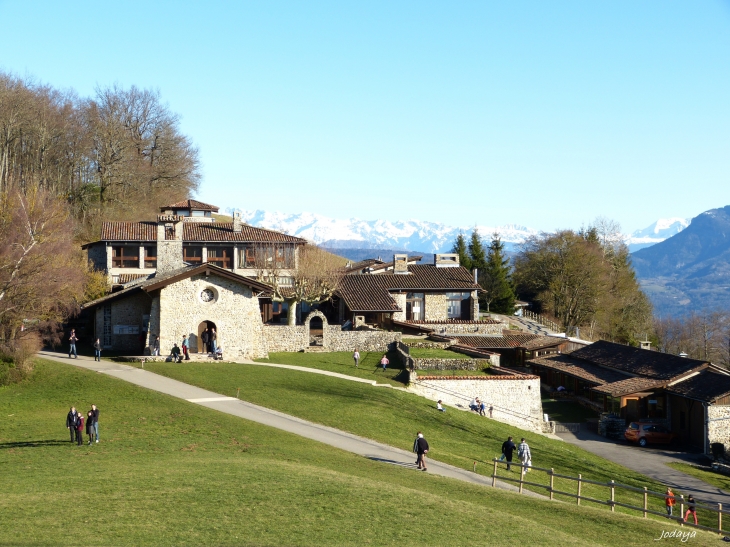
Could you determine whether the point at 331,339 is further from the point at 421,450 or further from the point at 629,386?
the point at 421,450

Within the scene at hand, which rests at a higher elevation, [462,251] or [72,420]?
[462,251]

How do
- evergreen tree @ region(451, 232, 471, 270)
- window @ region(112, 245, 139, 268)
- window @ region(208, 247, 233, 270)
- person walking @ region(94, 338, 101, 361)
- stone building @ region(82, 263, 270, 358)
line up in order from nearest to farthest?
person walking @ region(94, 338, 101, 361)
stone building @ region(82, 263, 270, 358)
window @ region(112, 245, 139, 268)
window @ region(208, 247, 233, 270)
evergreen tree @ region(451, 232, 471, 270)

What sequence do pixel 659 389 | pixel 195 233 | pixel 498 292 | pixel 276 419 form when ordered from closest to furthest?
pixel 276 419
pixel 659 389
pixel 195 233
pixel 498 292

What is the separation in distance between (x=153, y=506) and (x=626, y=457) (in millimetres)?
29309

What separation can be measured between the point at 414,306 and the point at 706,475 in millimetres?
32518

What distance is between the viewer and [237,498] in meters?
19.5

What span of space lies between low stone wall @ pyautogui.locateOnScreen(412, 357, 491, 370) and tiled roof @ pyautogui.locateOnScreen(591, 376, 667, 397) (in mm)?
7449

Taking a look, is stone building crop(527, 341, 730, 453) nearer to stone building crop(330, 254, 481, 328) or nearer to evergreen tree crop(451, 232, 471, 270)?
stone building crop(330, 254, 481, 328)

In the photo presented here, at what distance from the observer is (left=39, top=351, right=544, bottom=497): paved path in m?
27.2

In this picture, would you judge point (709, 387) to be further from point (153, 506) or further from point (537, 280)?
point (537, 280)

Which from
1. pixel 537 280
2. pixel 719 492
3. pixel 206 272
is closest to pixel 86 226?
pixel 206 272

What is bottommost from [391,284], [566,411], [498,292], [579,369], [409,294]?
[566,411]

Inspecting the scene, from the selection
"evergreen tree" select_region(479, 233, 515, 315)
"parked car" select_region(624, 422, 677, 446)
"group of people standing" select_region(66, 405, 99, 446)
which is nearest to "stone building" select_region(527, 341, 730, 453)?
"parked car" select_region(624, 422, 677, 446)

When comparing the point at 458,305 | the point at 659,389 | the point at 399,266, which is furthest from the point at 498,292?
the point at 659,389
